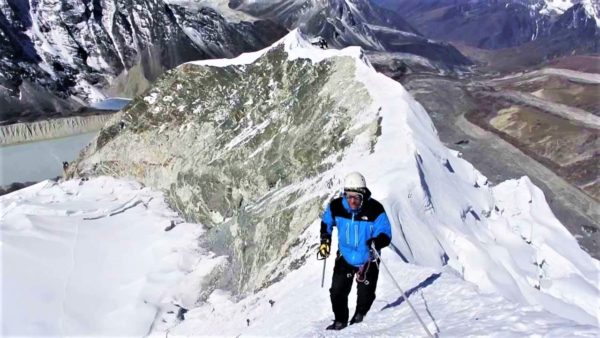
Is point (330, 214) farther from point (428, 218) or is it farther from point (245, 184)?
point (245, 184)

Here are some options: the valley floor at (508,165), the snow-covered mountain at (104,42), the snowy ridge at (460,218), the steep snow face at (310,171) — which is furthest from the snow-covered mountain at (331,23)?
the snowy ridge at (460,218)

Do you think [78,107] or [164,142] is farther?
[78,107]

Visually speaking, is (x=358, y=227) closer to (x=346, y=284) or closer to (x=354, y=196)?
(x=354, y=196)

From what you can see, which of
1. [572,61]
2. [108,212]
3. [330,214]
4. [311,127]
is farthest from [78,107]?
[330,214]

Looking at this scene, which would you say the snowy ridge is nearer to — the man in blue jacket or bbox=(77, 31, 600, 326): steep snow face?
bbox=(77, 31, 600, 326): steep snow face

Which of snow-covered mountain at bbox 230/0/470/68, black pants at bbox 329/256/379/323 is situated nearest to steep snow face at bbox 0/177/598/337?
black pants at bbox 329/256/379/323

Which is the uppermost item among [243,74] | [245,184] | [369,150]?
[243,74]

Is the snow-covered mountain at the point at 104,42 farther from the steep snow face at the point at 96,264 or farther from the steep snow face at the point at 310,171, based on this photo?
the steep snow face at the point at 96,264

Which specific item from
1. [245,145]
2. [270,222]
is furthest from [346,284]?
[245,145]
